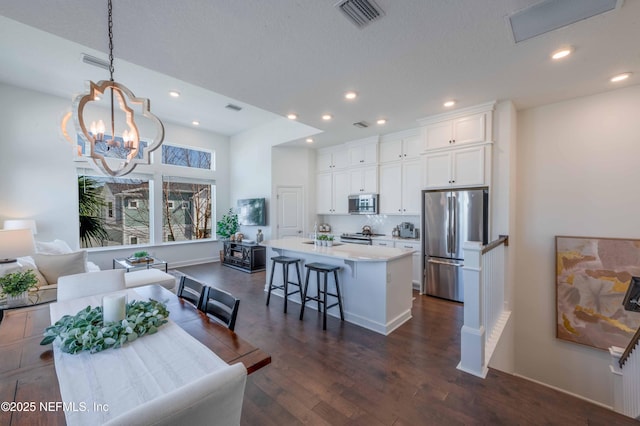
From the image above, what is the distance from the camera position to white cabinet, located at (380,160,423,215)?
485 centimetres

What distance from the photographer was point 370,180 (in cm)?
546

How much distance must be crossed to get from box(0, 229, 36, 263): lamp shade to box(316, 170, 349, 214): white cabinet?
485 cm

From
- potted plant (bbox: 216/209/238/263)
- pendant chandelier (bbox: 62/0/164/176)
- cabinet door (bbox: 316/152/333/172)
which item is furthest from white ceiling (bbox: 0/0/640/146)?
potted plant (bbox: 216/209/238/263)

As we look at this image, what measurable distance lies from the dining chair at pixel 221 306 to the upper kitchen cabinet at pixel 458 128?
3783mm

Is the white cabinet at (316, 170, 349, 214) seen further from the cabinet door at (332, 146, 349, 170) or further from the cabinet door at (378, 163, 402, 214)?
the cabinet door at (378, 163, 402, 214)

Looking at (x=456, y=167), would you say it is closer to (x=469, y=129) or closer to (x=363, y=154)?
(x=469, y=129)

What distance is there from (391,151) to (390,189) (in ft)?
2.47

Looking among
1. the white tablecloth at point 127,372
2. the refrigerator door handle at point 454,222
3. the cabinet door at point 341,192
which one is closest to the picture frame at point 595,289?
the refrigerator door handle at point 454,222

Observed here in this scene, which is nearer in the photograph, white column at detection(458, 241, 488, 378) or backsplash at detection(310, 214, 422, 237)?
white column at detection(458, 241, 488, 378)

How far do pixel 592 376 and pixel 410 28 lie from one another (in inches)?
178

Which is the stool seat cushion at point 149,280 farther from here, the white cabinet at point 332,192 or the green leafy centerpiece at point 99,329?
the white cabinet at point 332,192

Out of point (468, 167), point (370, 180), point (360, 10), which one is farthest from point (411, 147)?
point (360, 10)

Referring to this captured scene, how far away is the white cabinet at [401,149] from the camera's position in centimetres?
484

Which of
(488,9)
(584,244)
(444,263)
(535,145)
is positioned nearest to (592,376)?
(584,244)
